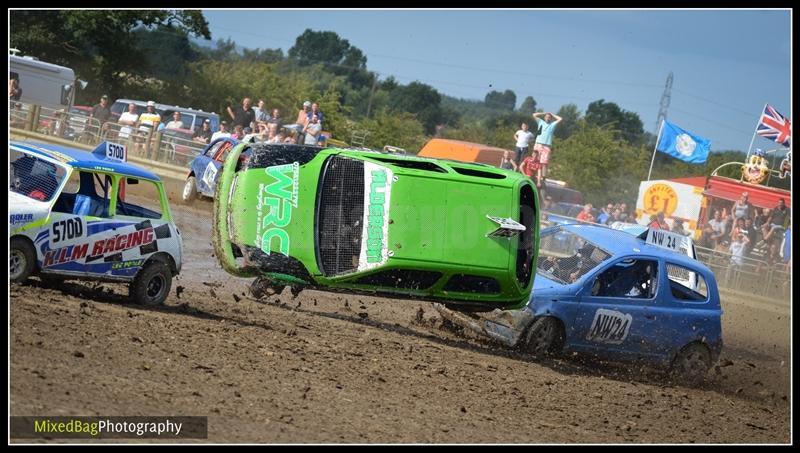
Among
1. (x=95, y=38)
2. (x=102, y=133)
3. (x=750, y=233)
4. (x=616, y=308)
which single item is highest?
(x=95, y=38)

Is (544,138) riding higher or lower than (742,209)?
higher

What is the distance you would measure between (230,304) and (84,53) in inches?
1264

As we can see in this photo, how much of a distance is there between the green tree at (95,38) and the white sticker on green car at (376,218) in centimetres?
3241

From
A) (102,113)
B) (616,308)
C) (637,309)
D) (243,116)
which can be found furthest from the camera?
(102,113)

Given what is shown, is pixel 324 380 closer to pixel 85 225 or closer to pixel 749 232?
pixel 85 225

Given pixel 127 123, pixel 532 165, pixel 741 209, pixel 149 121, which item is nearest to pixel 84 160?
pixel 532 165

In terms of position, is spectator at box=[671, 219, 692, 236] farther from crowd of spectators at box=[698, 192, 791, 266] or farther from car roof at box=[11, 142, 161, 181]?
car roof at box=[11, 142, 161, 181]

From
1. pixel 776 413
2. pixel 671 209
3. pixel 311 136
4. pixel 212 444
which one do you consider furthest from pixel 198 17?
pixel 212 444

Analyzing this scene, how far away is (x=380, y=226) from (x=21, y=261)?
3.64 m

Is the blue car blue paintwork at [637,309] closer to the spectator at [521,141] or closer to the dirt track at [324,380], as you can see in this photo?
the dirt track at [324,380]

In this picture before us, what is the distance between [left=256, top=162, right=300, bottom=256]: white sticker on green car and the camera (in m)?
10.8

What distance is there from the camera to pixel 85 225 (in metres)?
10.3

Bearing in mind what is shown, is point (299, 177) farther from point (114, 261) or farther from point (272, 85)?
point (272, 85)

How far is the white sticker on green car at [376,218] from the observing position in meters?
10.6
